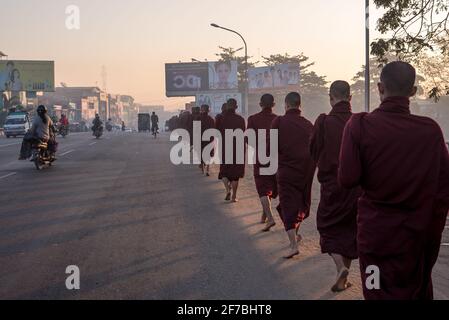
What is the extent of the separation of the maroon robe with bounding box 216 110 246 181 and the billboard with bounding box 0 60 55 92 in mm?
62435

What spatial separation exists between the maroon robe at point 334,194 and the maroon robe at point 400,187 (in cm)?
168

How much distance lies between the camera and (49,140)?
17516 mm

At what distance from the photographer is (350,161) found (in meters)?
3.89

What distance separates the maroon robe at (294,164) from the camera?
7020mm

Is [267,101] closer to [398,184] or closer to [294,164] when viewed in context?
[294,164]

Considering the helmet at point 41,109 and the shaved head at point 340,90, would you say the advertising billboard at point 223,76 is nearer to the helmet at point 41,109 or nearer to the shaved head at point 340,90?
the helmet at point 41,109

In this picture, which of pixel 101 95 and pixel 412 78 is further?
pixel 101 95

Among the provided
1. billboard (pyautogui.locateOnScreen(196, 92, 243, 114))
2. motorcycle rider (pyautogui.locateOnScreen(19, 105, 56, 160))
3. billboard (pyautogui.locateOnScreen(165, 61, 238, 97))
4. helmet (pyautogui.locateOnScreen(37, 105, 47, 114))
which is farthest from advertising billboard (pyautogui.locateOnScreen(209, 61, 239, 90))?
helmet (pyautogui.locateOnScreen(37, 105, 47, 114))

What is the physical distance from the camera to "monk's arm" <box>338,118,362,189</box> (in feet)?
12.7

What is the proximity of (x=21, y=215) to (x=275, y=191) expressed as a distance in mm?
4217
